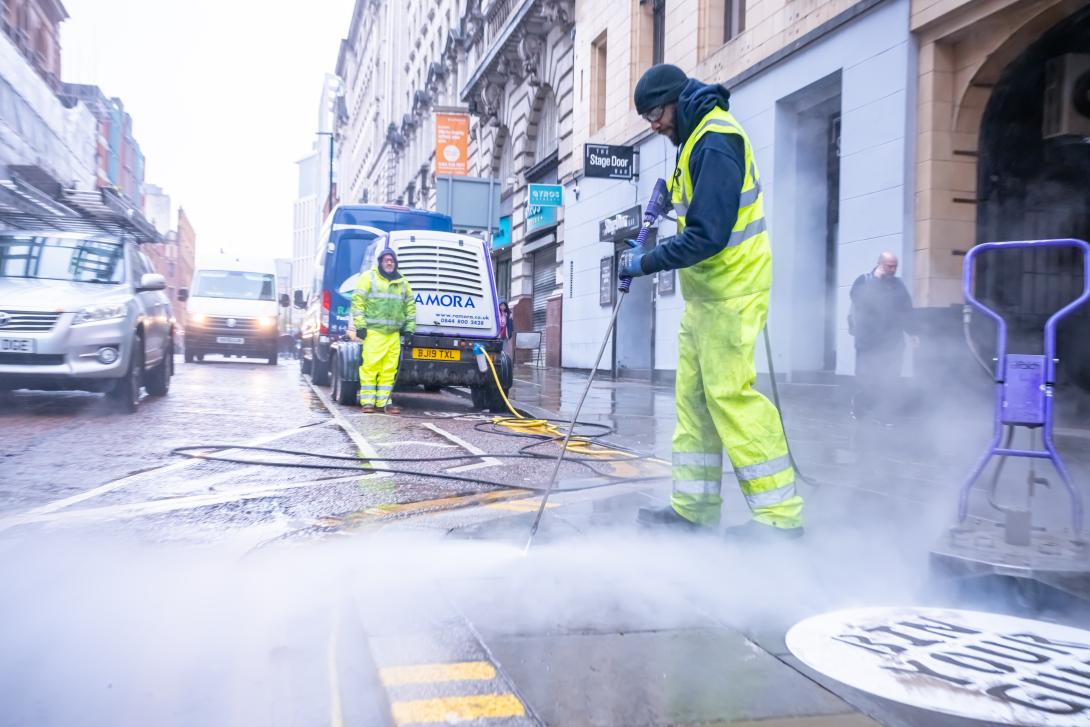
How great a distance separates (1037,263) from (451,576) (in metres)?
8.31

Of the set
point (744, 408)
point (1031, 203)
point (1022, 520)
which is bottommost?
point (1022, 520)

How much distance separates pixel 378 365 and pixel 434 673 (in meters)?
7.56

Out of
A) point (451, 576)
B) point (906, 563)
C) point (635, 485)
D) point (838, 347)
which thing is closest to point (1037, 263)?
point (838, 347)

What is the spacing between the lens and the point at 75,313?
8.16m

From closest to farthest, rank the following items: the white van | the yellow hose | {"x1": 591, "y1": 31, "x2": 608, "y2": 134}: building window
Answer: the yellow hose
{"x1": 591, "y1": 31, "x2": 608, "y2": 134}: building window
the white van

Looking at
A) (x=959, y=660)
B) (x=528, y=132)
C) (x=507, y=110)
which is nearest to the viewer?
(x=959, y=660)

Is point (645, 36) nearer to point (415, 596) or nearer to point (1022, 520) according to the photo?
point (1022, 520)

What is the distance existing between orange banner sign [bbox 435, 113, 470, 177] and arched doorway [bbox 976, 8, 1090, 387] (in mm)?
17945

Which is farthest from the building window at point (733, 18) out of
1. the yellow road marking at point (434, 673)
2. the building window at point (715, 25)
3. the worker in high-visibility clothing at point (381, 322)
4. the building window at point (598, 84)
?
the yellow road marking at point (434, 673)

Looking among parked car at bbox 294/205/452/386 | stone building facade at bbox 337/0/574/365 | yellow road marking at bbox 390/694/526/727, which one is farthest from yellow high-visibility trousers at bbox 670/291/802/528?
stone building facade at bbox 337/0/574/365

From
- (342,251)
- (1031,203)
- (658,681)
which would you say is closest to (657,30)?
(342,251)

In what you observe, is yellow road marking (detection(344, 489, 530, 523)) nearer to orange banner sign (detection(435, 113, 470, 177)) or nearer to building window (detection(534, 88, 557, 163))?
building window (detection(534, 88, 557, 163))

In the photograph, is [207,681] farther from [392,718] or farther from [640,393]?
[640,393]

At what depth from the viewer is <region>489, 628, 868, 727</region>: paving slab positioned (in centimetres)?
202
